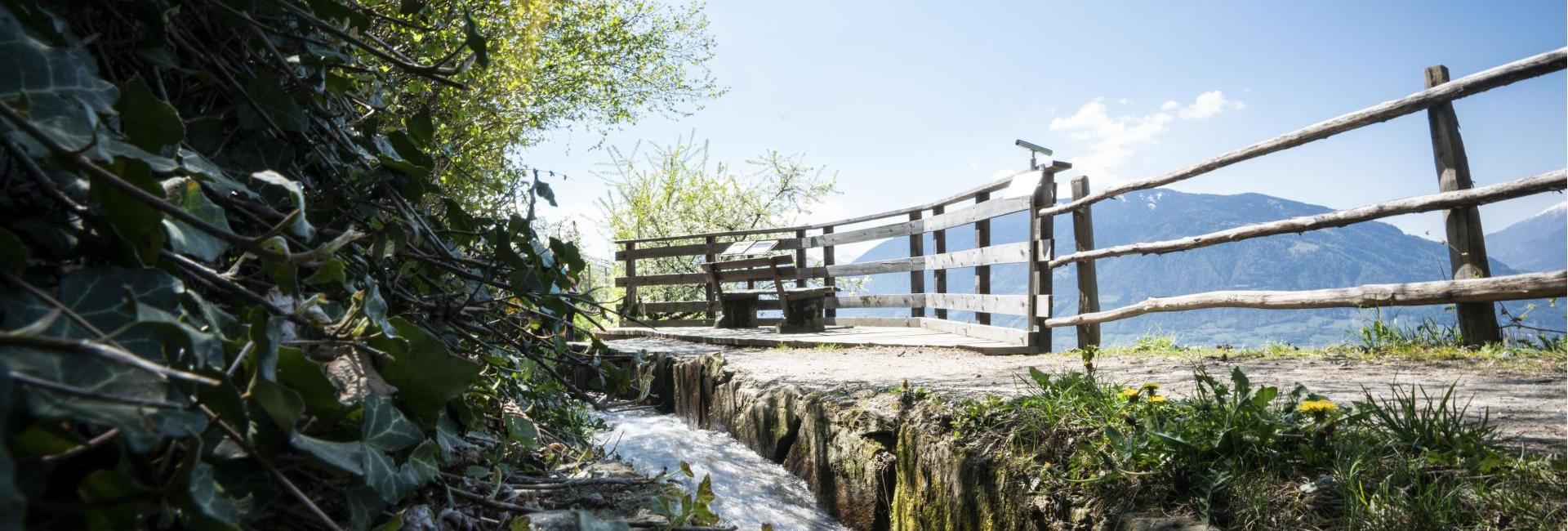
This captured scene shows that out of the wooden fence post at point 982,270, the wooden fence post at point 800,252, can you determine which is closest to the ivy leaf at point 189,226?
the wooden fence post at point 982,270

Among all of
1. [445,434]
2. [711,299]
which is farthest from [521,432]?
[711,299]

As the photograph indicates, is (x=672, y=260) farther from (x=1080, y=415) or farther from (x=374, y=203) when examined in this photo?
(x=374, y=203)

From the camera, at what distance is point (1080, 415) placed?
2361mm

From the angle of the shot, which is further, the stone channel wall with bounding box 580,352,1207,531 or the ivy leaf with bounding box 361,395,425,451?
the stone channel wall with bounding box 580,352,1207,531

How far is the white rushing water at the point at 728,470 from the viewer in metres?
3.37

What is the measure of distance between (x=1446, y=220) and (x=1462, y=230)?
126 mm

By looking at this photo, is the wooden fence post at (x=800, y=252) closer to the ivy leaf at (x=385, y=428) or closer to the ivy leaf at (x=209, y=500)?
the ivy leaf at (x=385, y=428)

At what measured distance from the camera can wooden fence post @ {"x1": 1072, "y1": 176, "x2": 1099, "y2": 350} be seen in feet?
20.6

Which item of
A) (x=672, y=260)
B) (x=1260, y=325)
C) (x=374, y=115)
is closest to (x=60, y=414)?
(x=374, y=115)

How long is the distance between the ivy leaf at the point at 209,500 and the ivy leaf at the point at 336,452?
0.05 metres

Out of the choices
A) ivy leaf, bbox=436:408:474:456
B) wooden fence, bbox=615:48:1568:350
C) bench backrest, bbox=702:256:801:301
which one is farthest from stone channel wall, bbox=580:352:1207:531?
bench backrest, bbox=702:256:801:301

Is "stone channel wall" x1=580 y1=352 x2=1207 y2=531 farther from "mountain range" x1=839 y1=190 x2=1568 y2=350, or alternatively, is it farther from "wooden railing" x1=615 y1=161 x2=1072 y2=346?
"mountain range" x1=839 y1=190 x2=1568 y2=350

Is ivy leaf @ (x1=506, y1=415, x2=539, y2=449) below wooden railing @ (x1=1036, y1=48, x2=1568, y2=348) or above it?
below

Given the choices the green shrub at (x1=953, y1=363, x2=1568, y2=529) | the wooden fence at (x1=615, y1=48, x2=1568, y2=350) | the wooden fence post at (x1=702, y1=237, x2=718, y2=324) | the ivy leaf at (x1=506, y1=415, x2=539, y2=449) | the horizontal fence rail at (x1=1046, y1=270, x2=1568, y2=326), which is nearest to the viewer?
the ivy leaf at (x1=506, y1=415, x2=539, y2=449)
